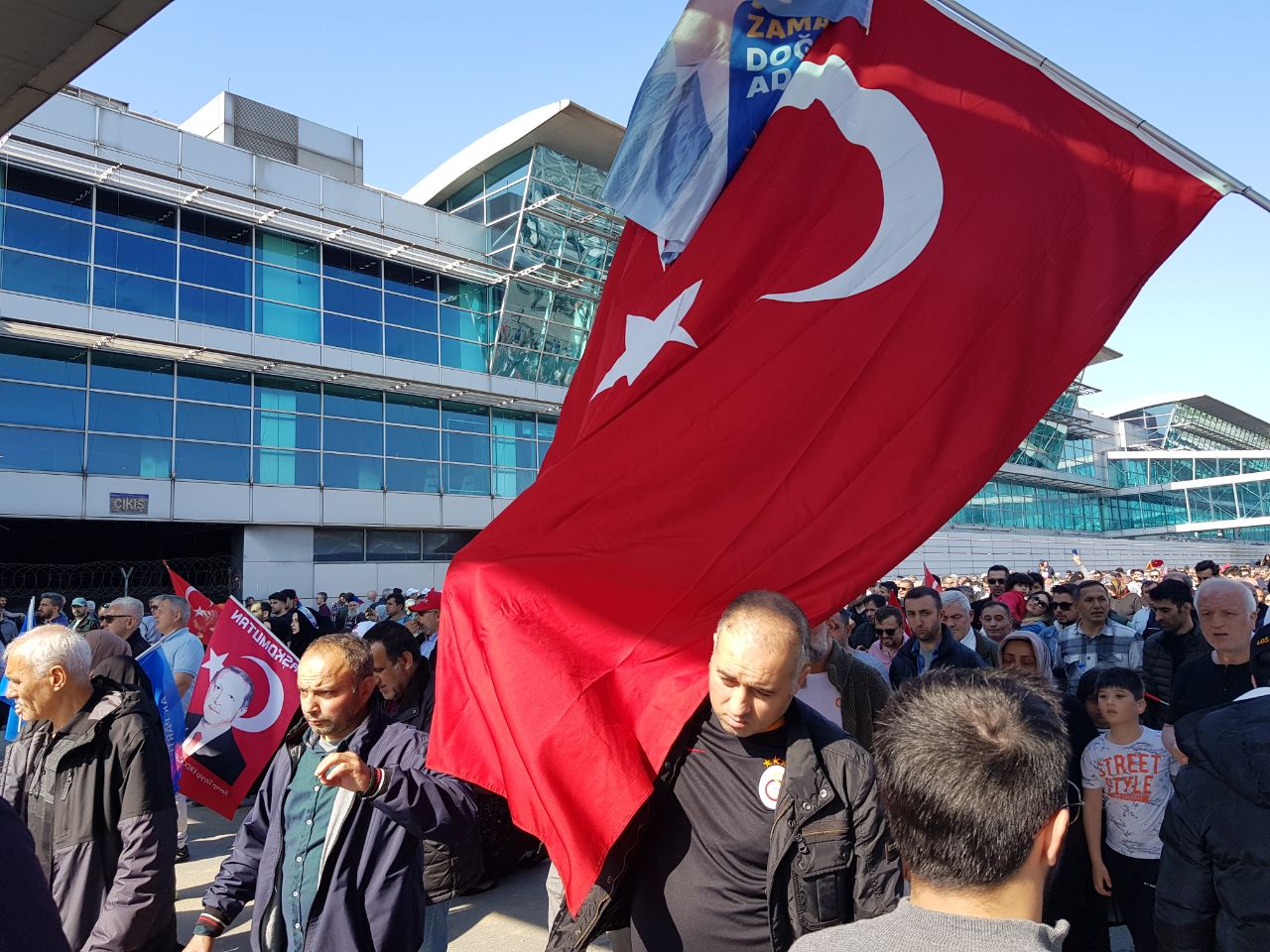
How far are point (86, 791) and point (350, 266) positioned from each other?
26.2 metres

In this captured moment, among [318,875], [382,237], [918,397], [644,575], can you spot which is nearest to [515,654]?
[644,575]

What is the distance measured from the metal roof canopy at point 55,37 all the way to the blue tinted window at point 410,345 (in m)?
23.8

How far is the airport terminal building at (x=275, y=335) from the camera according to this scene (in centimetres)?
2219

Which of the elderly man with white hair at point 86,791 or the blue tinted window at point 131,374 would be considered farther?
the blue tinted window at point 131,374

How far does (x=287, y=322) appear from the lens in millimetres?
25938

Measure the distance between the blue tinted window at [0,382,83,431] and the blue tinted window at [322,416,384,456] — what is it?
6361 millimetres

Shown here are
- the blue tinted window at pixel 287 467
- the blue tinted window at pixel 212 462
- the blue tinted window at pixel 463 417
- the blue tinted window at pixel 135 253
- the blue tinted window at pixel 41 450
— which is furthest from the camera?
the blue tinted window at pixel 463 417

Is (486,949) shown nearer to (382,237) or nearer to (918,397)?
(918,397)

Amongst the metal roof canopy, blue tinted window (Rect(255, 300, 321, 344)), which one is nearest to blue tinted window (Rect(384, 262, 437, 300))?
blue tinted window (Rect(255, 300, 321, 344))

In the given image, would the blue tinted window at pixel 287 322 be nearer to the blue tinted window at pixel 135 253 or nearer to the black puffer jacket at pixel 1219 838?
the blue tinted window at pixel 135 253

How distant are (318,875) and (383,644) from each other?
1977mm

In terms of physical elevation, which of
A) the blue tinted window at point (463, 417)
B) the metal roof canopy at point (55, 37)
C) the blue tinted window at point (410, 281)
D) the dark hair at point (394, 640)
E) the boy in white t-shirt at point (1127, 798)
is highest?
the blue tinted window at point (410, 281)

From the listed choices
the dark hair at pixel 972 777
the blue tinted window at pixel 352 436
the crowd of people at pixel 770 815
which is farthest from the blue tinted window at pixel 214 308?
the dark hair at pixel 972 777

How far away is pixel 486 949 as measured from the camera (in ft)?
17.1
